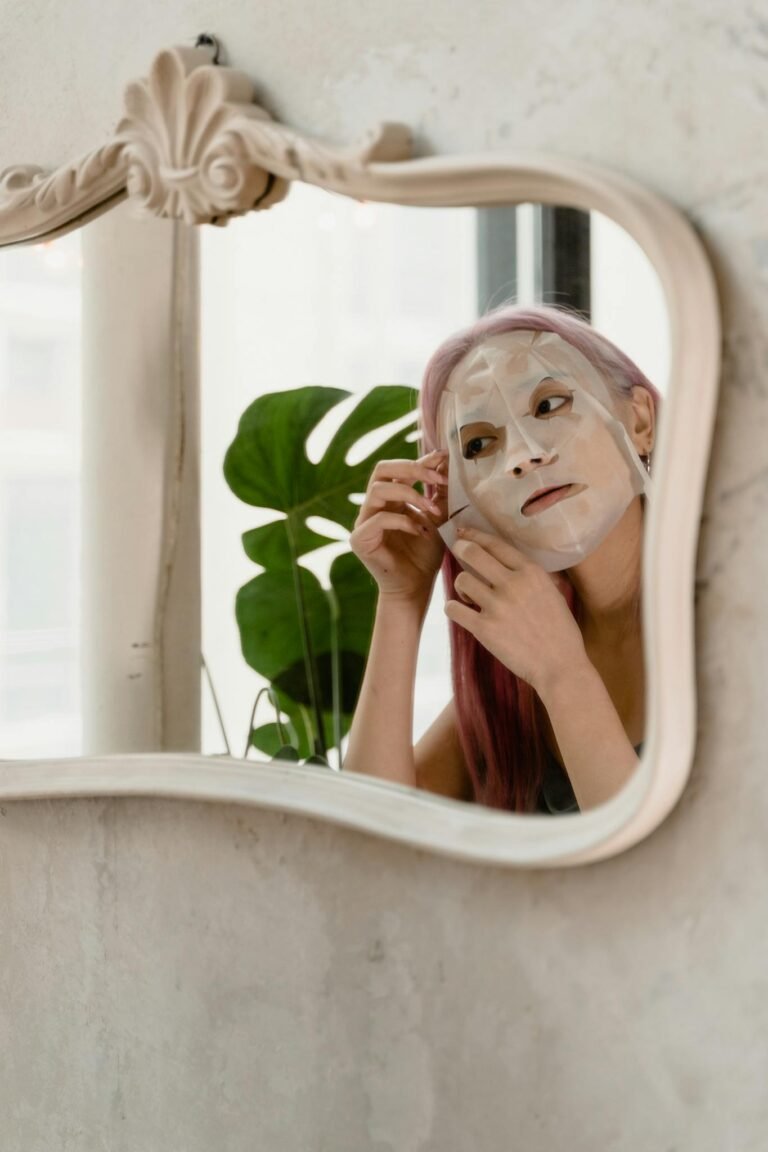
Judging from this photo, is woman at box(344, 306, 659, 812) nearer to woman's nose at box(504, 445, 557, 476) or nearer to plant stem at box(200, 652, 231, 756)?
woman's nose at box(504, 445, 557, 476)

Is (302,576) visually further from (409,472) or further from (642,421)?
(642,421)

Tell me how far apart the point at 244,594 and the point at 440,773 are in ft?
0.52

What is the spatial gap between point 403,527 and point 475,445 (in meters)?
0.06

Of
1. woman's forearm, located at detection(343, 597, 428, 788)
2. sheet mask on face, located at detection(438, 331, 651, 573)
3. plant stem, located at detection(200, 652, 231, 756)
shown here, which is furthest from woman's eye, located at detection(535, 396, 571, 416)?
plant stem, located at detection(200, 652, 231, 756)

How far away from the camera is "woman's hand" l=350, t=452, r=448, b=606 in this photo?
25.6 inches

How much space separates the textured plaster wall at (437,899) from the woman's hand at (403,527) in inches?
5.6

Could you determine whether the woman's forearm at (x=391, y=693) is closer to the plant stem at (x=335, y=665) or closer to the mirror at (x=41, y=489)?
the plant stem at (x=335, y=665)

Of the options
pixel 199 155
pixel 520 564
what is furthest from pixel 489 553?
pixel 199 155

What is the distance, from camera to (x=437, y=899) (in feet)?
2.25

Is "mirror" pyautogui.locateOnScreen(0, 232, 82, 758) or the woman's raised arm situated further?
"mirror" pyautogui.locateOnScreen(0, 232, 82, 758)

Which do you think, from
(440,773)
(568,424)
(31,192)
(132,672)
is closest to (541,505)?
(568,424)

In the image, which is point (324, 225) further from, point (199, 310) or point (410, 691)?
point (410, 691)

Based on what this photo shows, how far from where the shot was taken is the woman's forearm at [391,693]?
25.8 inches

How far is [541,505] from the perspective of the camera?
61 cm
